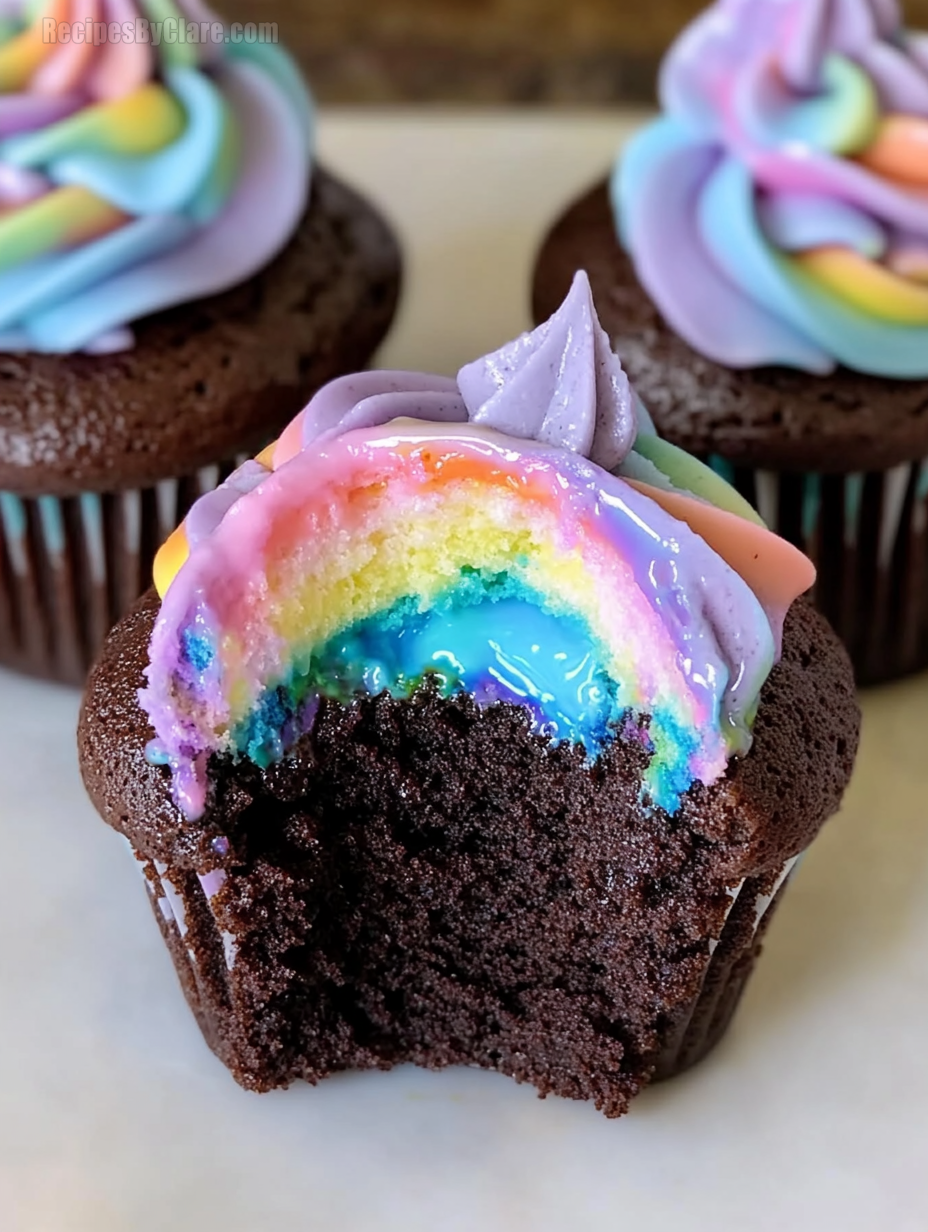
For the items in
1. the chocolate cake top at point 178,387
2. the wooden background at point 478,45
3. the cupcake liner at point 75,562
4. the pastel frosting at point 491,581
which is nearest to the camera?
the pastel frosting at point 491,581

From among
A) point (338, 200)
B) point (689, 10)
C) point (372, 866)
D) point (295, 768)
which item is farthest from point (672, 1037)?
point (689, 10)

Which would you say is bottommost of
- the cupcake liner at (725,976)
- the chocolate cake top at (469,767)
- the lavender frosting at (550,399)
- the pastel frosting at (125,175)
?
the cupcake liner at (725,976)

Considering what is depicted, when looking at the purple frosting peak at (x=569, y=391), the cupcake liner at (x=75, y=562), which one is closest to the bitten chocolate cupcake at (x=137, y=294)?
the cupcake liner at (x=75, y=562)

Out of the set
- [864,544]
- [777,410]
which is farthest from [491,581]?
[864,544]

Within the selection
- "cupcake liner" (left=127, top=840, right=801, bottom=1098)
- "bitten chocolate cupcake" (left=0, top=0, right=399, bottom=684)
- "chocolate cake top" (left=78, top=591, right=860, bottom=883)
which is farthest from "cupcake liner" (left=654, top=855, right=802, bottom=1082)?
"bitten chocolate cupcake" (left=0, top=0, right=399, bottom=684)

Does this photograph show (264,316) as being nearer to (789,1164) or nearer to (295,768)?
(295,768)

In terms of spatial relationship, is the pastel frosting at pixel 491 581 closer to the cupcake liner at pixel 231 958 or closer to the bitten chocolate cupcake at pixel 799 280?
the cupcake liner at pixel 231 958

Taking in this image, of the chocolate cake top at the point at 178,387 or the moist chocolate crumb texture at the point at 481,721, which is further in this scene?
the chocolate cake top at the point at 178,387
